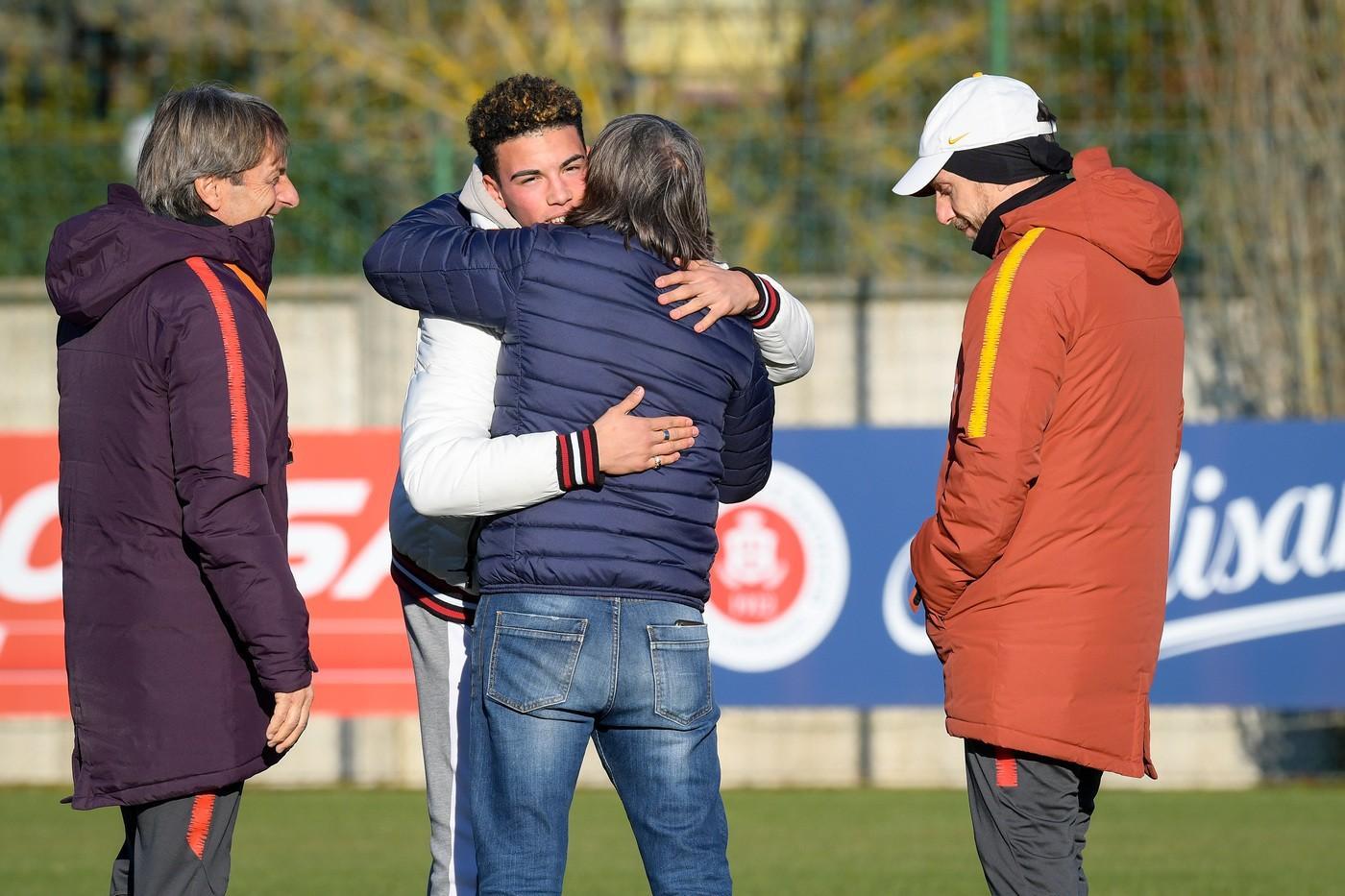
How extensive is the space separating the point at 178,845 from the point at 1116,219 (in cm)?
203

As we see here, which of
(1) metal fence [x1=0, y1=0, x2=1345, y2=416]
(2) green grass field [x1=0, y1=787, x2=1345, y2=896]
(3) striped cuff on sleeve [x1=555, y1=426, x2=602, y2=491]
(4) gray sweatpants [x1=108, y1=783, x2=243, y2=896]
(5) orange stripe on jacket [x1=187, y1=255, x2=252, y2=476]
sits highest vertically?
(1) metal fence [x1=0, y1=0, x2=1345, y2=416]

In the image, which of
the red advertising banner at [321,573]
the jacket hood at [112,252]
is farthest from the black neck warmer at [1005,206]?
the red advertising banner at [321,573]

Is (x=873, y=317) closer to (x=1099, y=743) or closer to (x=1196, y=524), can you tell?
(x=1196, y=524)

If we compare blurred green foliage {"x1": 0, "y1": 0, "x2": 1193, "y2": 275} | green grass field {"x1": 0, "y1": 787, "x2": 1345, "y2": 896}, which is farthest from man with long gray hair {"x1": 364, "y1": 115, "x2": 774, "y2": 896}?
blurred green foliage {"x1": 0, "y1": 0, "x2": 1193, "y2": 275}

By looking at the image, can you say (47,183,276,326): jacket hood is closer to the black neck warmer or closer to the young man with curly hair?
the young man with curly hair

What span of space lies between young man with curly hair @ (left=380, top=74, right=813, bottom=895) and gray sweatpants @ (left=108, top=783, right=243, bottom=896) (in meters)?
0.52

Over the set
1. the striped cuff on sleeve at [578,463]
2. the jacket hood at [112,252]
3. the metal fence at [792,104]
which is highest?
the metal fence at [792,104]

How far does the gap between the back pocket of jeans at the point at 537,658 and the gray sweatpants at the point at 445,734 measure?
2.10 ft

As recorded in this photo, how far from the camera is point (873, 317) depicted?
750 cm

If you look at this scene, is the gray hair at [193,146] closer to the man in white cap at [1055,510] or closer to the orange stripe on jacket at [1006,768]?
the man in white cap at [1055,510]

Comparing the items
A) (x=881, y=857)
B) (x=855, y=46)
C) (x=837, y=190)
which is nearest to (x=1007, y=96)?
A: (x=881, y=857)

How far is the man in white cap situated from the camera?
9.75 feet

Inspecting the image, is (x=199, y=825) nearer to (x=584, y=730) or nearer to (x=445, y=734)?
(x=445, y=734)

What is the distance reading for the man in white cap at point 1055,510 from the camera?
2.97 m
